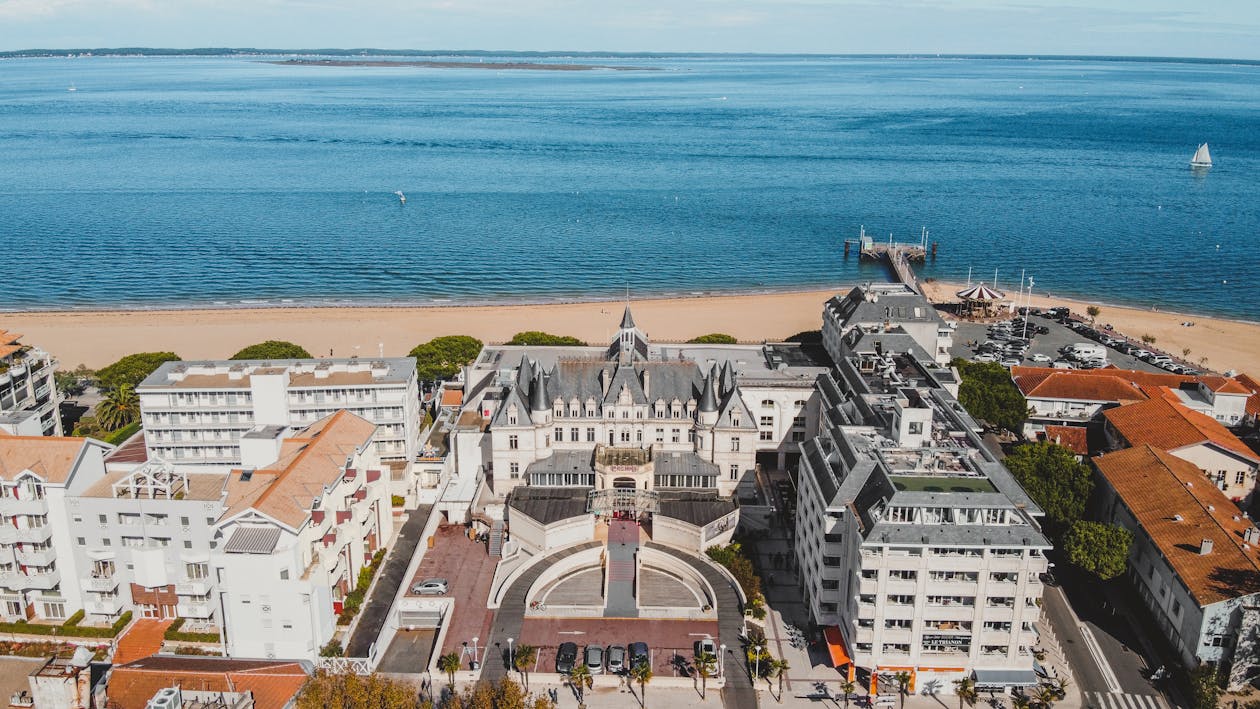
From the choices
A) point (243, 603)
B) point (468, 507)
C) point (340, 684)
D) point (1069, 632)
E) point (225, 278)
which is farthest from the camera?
point (225, 278)

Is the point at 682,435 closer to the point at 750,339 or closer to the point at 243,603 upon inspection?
the point at 243,603

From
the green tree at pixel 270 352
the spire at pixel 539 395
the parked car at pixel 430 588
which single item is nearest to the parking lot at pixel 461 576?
the parked car at pixel 430 588

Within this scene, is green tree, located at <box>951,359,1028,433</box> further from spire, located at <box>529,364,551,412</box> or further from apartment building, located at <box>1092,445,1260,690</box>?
spire, located at <box>529,364,551,412</box>

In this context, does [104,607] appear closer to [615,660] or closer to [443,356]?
[615,660]

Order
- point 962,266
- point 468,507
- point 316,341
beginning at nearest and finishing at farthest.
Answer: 1. point 468,507
2. point 316,341
3. point 962,266

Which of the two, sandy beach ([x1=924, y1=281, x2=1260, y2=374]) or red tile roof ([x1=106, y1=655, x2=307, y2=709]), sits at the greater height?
sandy beach ([x1=924, y1=281, x2=1260, y2=374])

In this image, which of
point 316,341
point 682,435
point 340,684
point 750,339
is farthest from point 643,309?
point 340,684

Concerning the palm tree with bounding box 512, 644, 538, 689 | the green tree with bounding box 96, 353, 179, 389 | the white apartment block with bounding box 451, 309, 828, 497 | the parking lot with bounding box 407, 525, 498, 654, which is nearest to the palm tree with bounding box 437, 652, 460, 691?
the parking lot with bounding box 407, 525, 498, 654
